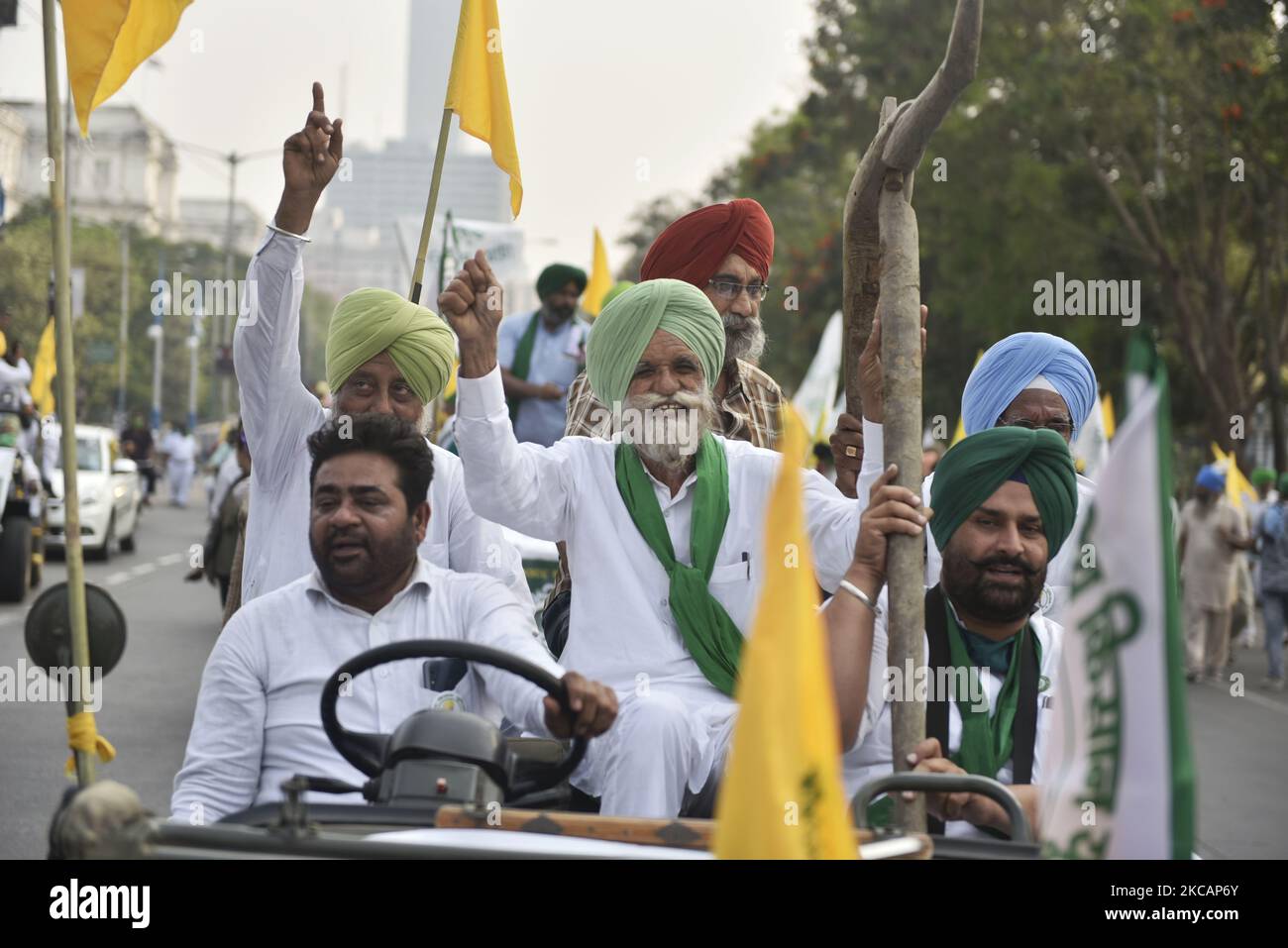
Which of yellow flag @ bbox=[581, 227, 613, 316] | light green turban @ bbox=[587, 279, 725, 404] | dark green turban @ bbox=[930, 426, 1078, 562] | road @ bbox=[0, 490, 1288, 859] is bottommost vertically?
road @ bbox=[0, 490, 1288, 859]

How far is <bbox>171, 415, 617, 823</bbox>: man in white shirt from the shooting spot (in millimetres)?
3619

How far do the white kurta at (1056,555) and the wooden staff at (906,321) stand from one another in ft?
1.58

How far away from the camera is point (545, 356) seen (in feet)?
31.1

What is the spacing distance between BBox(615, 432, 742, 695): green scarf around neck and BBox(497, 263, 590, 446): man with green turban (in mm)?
4930

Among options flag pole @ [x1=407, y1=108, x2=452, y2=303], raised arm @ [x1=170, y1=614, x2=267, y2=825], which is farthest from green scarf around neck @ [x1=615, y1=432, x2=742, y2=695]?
flag pole @ [x1=407, y1=108, x2=452, y2=303]

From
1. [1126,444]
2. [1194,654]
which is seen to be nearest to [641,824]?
[1126,444]

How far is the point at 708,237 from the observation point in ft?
19.5

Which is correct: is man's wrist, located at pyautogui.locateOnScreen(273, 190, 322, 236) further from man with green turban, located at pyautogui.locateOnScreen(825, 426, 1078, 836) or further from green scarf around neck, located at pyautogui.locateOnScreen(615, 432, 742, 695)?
man with green turban, located at pyautogui.locateOnScreen(825, 426, 1078, 836)

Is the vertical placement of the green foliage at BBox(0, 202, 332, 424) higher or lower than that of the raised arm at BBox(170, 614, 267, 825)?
higher

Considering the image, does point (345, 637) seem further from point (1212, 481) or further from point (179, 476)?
point (179, 476)

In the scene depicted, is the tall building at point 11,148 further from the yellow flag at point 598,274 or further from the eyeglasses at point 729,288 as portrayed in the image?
the eyeglasses at point 729,288

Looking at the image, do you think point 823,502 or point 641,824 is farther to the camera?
point 823,502
